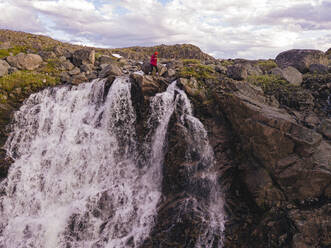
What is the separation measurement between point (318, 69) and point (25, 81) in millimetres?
25761

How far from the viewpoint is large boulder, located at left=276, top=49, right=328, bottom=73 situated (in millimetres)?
19984

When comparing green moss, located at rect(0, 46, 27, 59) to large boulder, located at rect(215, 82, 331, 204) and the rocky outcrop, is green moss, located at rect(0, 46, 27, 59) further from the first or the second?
large boulder, located at rect(215, 82, 331, 204)

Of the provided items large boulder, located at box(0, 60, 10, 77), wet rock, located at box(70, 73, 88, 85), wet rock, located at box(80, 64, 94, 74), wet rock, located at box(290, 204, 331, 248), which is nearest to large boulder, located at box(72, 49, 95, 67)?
wet rock, located at box(80, 64, 94, 74)

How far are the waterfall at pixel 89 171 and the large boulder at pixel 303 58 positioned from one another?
1272 centimetres

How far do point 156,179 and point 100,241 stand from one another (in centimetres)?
472

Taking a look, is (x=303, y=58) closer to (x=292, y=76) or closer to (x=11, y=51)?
(x=292, y=76)

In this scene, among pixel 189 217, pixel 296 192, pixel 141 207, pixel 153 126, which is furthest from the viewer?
pixel 153 126

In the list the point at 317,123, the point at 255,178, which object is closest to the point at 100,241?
the point at 255,178

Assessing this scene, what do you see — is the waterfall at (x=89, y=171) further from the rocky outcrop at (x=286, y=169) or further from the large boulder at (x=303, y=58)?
the large boulder at (x=303, y=58)

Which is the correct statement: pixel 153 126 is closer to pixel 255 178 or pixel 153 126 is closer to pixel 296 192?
pixel 255 178

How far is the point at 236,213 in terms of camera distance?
12.8m

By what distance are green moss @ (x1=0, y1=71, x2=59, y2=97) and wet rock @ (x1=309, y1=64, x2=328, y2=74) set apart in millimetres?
23328

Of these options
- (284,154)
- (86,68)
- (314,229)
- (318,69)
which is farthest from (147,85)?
(318,69)

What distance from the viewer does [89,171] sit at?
14.4 m
